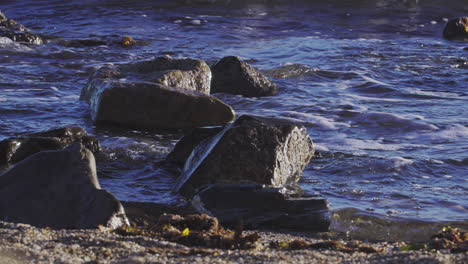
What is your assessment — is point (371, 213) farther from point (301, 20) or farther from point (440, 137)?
point (301, 20)

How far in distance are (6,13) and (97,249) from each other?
14.5 metres

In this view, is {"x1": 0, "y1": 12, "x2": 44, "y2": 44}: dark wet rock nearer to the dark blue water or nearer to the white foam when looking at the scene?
the dark blue water

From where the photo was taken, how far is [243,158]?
4.35m

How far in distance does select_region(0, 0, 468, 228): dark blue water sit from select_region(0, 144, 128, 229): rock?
693 millimetres

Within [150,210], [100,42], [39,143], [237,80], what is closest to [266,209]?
[150,210]

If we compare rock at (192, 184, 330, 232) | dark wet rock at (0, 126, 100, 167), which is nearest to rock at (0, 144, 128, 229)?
rock at (192, 184, 330, 232)

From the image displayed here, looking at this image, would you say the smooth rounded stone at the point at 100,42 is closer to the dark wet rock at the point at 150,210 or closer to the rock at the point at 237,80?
the rock at the point at 237,80

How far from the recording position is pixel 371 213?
4.10 m

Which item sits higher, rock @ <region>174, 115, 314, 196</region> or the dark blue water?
rock @ <region>174, 115, 314, 196</region>

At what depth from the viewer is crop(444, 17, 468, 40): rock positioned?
500 inches

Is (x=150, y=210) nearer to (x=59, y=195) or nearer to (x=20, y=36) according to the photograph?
(x=59, y=195)

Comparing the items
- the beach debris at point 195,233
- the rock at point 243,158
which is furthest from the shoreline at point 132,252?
the rock at point 243,158

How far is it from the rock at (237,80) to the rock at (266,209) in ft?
12.5

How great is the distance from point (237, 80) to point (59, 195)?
171 inches
